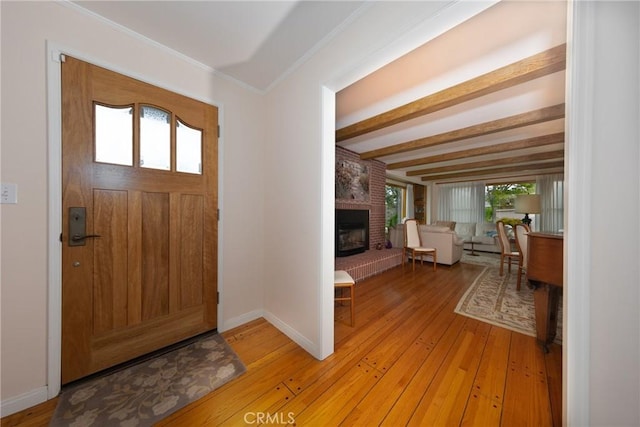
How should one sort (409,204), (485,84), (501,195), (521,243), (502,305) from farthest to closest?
1. (409,204)
2. (501,195)
3. (521,243)
4. (502,305)
5. (485,84)

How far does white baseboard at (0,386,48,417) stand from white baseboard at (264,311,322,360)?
1.48m

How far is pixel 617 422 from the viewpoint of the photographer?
26.8 inches

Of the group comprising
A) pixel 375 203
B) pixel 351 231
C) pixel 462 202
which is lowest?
pixel 351 231

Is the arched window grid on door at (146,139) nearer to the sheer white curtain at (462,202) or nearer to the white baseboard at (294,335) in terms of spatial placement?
the white baseboard at (294,335)


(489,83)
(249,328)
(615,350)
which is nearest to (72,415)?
(249,328)

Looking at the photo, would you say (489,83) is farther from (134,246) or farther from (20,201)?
(20,201)

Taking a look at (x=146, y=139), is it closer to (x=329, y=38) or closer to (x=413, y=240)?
(x=329, y=38)

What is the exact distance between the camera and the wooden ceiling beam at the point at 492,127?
7.92 ft

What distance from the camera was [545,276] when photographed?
1643 mm

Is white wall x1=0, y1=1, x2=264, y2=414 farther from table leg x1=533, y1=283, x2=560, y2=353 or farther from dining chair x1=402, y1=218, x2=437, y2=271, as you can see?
dining chair x1=402, y1=218, x2=437, y2=271

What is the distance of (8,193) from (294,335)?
2088 mm

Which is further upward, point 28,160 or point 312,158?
point 312,158

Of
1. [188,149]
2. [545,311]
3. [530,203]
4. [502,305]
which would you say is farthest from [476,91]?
[530,203]

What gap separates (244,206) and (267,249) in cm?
53
